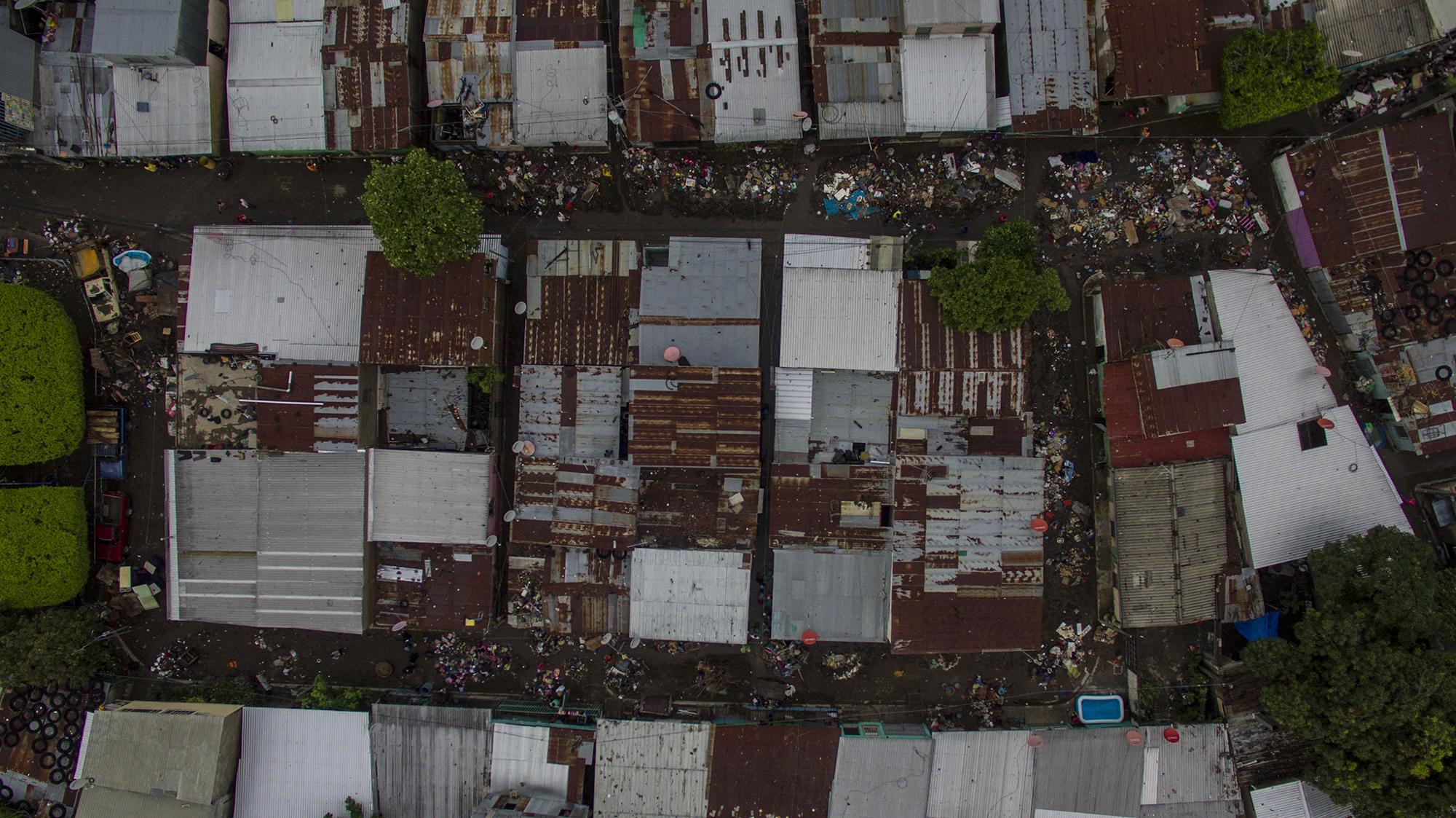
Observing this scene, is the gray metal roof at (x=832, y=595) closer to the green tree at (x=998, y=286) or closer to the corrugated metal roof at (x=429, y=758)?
the green tree at (x=998, y=286)

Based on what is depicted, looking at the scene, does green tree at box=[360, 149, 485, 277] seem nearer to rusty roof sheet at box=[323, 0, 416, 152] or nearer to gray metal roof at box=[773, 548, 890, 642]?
rusty roof sheet at box=[323, 0, 416, 152]

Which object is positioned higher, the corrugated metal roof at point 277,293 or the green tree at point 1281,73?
the green tree at point 1281,73

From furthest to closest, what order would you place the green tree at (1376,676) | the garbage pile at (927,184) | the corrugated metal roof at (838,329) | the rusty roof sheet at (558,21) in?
1. the garbage pile at (927,184)
2. the rusty roof sheet at (558,21)
3. the corrugated metal roof at (838,329)
4. the green tree at (1376,676)

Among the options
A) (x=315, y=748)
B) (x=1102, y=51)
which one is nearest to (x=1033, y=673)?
(x=1102, y=51)

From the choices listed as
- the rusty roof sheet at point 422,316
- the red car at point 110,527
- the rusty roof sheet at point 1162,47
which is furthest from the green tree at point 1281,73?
the red car at point 110,527

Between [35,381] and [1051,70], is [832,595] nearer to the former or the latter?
[1051,70]
